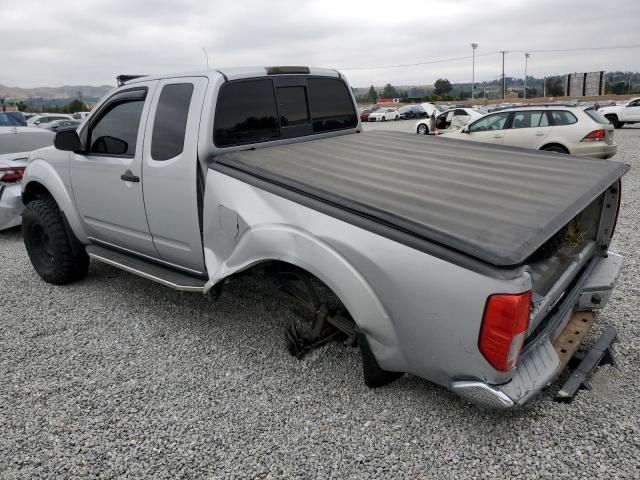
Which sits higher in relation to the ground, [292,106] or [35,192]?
[292,106]

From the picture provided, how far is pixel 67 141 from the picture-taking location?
3777mm

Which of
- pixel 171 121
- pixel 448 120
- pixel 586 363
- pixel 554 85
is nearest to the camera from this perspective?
pixel 586 363

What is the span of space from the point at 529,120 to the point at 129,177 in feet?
32.3

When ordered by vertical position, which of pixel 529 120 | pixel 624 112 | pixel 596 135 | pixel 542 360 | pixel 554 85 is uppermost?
pixel 554 85

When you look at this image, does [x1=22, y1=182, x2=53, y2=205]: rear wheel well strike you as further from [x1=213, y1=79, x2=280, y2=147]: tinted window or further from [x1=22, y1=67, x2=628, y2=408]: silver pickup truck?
[x1=213, y1=79, x2=280, y2=147]: tinted window

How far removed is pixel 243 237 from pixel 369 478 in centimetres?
145

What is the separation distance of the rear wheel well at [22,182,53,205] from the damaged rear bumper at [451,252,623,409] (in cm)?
438

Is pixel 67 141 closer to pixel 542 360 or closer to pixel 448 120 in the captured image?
pixel 542 360

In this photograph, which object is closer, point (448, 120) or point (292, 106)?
point (292, 106)

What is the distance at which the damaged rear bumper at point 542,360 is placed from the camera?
6.63ft

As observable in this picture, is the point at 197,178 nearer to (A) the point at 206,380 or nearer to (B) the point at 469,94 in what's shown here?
(A) the point at 206,380

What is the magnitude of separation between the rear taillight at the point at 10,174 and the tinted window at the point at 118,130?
3.06 m

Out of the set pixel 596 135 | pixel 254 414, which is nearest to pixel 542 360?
pixel 254 414

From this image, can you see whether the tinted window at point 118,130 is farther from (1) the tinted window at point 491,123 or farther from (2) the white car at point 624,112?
(2) the white car at point 624,112
